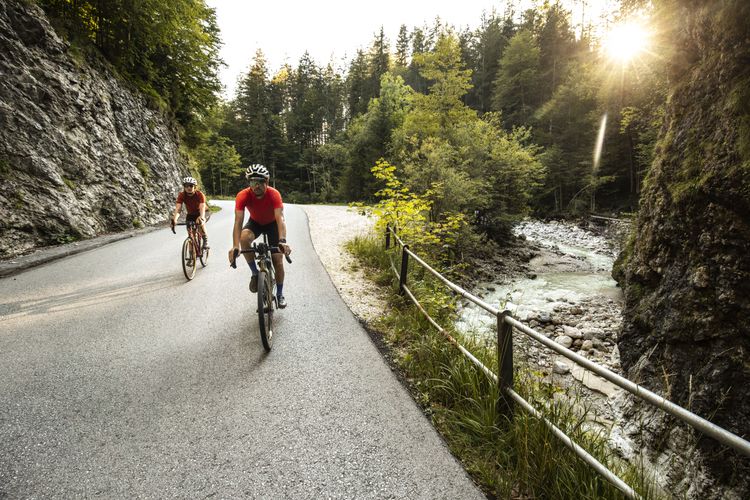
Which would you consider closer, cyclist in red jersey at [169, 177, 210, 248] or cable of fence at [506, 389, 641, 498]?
cable of fence at [506, 389, 641, 498]

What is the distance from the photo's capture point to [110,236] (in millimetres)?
11047

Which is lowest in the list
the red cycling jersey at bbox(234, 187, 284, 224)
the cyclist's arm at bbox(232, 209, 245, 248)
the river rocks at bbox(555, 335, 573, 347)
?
the river rocks at bbox(555, 335, 573, 347)

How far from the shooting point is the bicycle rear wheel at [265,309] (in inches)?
166

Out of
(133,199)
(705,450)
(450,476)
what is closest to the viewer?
(450,476)

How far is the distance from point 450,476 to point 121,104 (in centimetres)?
1862

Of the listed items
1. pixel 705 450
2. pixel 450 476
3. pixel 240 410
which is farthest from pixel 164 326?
pixel 705 450

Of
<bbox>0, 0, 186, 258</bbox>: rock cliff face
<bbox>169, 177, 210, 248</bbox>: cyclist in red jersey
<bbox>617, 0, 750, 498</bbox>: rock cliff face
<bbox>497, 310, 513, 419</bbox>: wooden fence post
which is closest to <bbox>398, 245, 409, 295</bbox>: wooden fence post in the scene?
<bbox>497, 310, 513, 419</bbox>: wooden fence post

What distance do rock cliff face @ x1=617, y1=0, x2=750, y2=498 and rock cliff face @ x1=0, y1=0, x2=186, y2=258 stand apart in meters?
12.9

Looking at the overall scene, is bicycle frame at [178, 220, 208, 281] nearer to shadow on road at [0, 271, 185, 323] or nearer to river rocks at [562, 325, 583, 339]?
shadow on road at [0, 271, 185, 323]

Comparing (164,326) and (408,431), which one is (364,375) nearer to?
(408,431)

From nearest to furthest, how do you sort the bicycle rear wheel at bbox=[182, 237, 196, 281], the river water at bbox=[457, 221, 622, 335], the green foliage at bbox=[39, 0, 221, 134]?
the bicycle rear wheel at bbox=[182, 237, 196, 281], the river water at bbox=[457, 221, 622, 335], the green foliage at bbox=[39, 0, 221, 134]

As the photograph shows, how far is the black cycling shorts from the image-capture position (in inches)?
208

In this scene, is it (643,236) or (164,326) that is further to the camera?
(643,236)

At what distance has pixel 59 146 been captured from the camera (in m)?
10.8
